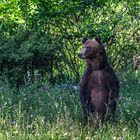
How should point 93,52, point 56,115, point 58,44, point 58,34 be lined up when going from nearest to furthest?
point 56,115, point 93,52, point 58,44, point 58,34

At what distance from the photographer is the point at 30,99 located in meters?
9.91

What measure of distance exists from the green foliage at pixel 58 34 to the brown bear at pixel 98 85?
3.18m

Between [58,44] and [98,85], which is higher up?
[58,44]

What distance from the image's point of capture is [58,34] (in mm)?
13133

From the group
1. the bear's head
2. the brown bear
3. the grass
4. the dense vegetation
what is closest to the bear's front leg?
the brown bear

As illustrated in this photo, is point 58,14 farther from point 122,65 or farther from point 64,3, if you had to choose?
point 122,65

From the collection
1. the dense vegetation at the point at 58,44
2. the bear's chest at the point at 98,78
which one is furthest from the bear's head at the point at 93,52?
the dense vegetation at the point at 58,44

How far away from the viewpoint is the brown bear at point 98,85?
28.1 ft

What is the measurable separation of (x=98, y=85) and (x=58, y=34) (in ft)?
15.2

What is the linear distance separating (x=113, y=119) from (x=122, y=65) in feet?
17.9

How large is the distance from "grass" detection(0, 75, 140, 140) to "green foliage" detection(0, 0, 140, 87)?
35.8 inches

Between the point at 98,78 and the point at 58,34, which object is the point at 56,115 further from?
the point at 58,34

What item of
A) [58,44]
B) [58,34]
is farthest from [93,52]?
[58,34]

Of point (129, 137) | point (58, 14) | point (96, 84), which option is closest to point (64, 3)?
point (58, 14)
